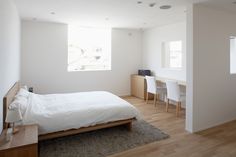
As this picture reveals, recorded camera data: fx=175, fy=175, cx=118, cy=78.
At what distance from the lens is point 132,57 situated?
6.66 meters

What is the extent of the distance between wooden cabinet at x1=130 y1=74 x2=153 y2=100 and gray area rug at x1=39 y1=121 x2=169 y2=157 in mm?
2443

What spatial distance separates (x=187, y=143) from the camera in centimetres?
296

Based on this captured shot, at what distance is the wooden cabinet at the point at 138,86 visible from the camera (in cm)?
593

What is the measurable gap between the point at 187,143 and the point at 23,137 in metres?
2.50

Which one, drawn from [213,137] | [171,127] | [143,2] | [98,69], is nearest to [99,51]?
[98,69]

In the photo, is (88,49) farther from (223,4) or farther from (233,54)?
(233,54)

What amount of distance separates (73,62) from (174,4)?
376 centimetres

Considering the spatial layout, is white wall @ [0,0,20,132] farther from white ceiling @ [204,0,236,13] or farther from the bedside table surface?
white ceiling @ [204,0,236,13]

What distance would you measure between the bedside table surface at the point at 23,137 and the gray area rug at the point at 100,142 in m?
0.46

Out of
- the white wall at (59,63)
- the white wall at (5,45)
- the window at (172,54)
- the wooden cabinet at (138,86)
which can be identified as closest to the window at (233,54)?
the window at (172,54)

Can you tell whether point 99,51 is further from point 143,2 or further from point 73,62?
point 143,2

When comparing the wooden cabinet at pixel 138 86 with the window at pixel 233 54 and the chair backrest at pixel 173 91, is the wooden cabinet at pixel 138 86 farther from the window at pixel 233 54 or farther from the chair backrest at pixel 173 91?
the window at pixel 233 54

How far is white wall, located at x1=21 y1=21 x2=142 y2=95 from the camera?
16.9ft

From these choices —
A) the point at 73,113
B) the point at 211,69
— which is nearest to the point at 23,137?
the point at 73,113
